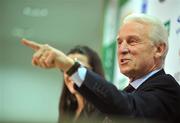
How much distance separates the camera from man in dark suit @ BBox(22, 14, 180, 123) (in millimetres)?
701

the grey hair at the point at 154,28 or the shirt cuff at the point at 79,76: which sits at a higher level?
the grey hair at the point at 154,28

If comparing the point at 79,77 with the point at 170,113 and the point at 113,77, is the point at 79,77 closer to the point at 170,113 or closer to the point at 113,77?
the point at 170,113

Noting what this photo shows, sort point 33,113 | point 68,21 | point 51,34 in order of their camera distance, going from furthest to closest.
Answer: point 68,21 < point 51,34 < point 33,113

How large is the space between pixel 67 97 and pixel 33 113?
89 centimetres

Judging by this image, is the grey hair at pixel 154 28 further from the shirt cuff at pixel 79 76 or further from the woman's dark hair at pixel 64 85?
the woman's dark hair at pixel 64 85

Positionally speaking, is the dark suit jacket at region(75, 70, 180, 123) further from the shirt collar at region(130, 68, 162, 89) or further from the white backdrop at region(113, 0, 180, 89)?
the white backdrop at region(113, 0, 180, 89)

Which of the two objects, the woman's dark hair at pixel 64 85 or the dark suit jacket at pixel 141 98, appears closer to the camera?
the dark suit jacket at pixel 141 98

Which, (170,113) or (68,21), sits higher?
(68,21)

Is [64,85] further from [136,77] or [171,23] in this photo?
[136,77]

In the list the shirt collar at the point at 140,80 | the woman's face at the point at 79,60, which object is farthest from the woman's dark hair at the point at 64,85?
the shirt collar at the point at 140,80

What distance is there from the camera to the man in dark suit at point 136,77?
701 mm

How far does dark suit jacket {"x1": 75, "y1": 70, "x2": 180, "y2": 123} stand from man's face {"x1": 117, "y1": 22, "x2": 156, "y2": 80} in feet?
0.12

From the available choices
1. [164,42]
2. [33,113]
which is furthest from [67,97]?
[33,113]

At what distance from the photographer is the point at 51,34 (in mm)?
1067
